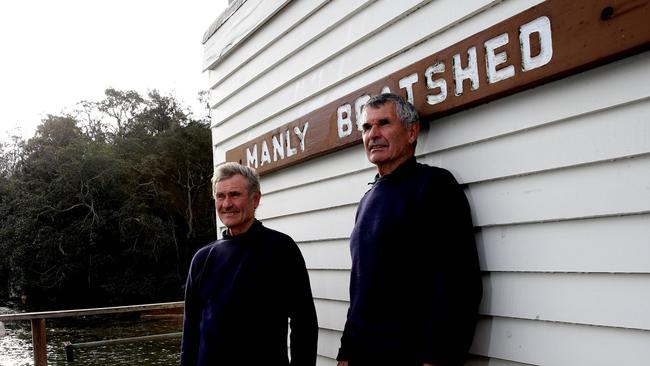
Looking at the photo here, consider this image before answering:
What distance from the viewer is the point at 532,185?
68.9 inches

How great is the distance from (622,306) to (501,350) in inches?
18.2

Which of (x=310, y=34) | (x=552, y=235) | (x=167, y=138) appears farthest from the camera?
(x=167, y=138)

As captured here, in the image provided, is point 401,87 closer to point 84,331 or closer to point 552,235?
point 552,235

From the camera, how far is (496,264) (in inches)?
73.7

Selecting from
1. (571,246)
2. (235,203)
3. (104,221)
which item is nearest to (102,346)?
(104,221)

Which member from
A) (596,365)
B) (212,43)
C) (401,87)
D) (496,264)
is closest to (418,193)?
(496,264)

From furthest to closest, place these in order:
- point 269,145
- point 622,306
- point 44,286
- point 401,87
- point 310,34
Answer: point 44,286, point 269,145, point 310,34, point 401,87, point 622,306

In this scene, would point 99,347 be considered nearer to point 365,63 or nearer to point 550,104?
point 365,63

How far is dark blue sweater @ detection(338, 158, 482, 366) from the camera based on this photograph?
1726mm

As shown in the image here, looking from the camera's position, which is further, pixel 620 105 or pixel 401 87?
pixel 401 87

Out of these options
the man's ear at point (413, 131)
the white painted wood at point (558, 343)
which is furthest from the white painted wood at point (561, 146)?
the white painted wood at point (558, 343)

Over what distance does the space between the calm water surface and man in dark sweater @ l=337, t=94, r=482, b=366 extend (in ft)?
37.1

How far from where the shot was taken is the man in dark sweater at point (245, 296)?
227cm

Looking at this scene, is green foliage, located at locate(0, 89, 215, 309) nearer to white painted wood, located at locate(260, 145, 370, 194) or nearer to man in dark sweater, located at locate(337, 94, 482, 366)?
white painted wood, located at locate(260, 145, 370, 194)
